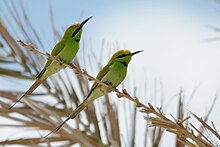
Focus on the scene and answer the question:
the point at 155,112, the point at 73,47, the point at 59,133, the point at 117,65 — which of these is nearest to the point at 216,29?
the point at 117,65

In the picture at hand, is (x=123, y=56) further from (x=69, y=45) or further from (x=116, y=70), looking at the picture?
(x=69, y=45)

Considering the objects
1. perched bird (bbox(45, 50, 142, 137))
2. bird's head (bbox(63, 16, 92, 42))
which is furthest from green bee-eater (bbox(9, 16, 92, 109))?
perched bird (bbox(45, 50, 142, 137))

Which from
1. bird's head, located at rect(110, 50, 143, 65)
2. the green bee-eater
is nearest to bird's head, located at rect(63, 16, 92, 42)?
the green bee-eater

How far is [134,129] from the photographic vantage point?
79.9 inches

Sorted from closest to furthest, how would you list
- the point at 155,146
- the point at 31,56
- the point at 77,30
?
the point at 77,30
the point at 155,146
the point at 31,56

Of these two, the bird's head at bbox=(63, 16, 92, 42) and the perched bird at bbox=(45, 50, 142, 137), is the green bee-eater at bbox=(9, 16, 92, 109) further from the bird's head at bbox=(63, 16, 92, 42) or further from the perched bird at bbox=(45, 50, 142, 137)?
the perched bird at bbox=(45, 50, 142, 137)

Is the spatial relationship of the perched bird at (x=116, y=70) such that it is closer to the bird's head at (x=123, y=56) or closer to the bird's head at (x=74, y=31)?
the bird's head at (x=123, y=56)

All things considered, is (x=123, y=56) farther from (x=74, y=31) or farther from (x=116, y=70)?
(x=74, y=31)

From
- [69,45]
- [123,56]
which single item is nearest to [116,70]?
[123,56]

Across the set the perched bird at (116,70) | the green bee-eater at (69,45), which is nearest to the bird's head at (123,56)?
the perched bird at (116,70)

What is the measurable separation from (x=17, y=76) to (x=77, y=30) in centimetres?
94

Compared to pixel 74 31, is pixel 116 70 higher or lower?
lower

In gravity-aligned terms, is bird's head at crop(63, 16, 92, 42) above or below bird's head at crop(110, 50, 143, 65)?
above

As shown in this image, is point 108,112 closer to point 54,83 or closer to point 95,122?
point 95,122
